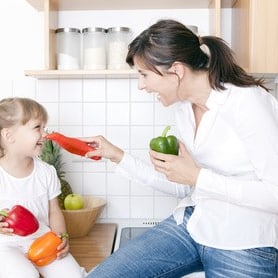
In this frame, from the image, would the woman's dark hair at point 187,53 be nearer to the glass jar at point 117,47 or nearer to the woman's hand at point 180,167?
the woman's hand at point 180,167

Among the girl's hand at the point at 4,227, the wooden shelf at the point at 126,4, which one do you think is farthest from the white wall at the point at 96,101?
the girl's hand at the point at 4,227

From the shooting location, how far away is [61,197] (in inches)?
73.2

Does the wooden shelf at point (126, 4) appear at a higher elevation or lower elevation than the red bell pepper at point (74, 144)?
higher

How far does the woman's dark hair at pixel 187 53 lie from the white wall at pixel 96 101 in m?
0.72

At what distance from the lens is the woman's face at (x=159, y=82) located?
1.27 m

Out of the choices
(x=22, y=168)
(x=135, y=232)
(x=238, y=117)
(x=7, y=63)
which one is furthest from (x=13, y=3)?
(x=238, y=117)

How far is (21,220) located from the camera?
1.42m

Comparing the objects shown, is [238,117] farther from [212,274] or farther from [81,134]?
[81,134]

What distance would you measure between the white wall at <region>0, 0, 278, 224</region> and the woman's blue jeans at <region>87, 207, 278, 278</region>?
2.11ft

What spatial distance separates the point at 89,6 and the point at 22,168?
725 millimetres

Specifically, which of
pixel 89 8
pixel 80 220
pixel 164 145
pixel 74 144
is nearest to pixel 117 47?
pixel 89 8

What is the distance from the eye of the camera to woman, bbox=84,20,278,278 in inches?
46.1

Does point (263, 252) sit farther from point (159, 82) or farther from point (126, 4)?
point (126, 4)

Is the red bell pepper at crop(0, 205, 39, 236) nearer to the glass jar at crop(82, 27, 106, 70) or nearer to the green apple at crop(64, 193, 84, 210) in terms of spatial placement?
the green apple at crop(64, 193, 84, 210)
